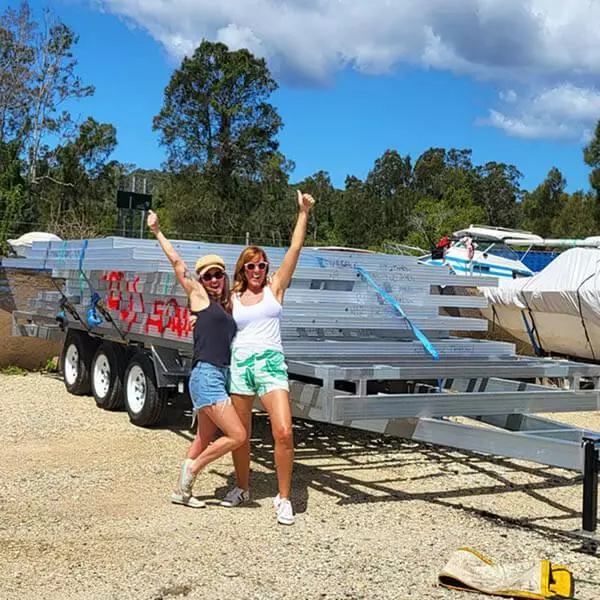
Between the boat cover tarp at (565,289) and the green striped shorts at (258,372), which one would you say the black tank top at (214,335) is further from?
the boat cover tarp at (565,289)

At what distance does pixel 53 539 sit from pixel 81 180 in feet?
142

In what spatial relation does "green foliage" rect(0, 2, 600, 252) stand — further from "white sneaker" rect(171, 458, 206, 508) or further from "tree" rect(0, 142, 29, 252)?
"white sneaker" rect(171, 458, 206, 508)

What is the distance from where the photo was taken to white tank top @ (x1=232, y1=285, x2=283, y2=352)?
566 centimetres

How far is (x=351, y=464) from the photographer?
748 centimetres

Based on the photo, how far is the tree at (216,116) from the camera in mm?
46062

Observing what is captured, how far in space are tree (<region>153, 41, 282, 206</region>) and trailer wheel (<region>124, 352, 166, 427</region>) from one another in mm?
37677

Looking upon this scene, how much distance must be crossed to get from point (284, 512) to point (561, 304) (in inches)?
293

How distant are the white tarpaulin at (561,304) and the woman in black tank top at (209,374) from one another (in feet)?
22.7

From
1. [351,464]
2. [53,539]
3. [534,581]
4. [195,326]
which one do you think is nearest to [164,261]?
[195,326]

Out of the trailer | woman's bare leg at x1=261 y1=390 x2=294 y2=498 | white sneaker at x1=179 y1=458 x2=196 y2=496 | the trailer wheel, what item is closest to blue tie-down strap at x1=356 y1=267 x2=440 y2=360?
the trailer

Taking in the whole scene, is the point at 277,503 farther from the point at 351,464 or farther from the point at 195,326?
the point at 351,464

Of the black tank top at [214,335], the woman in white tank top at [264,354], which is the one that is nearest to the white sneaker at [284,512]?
the woman in white tank top at [264,354]

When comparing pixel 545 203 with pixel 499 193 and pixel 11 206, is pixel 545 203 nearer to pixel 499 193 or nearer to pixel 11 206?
pixel 499 193

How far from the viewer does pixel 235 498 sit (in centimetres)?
597
